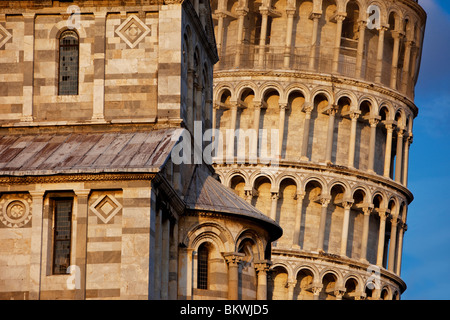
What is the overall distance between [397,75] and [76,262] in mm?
59831

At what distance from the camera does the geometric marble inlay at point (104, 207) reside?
53531 millimetres

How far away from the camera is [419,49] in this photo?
112500 millimetres

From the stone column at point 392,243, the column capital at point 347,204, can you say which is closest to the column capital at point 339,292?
the column capital at point 347,204

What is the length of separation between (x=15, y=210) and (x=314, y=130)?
2107 inches

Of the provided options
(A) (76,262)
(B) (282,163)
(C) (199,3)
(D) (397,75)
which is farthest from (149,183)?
(D) (397,75)

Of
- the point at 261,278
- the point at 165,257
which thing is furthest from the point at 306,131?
the point at 165,257

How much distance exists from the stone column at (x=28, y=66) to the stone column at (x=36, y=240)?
4.91 metres

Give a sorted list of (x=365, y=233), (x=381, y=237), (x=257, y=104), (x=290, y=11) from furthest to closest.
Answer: (x=381, y=237), (x=365, y=233), (x=290, y=11), (x=257, y=104)

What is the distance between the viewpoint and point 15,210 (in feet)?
179

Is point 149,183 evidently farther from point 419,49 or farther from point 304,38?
point 419,49

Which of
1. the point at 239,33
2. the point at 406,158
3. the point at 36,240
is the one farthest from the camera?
the point at 406,158

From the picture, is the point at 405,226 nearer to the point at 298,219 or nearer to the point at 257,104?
the point at 298,219

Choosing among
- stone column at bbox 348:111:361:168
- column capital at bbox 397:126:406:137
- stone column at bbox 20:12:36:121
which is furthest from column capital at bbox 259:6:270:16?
stone column at bbox 20:12:36:121

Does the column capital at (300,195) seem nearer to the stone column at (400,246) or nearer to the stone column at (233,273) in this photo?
the stone column at (400,246)
